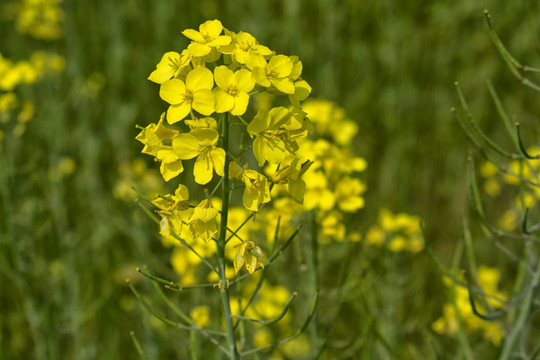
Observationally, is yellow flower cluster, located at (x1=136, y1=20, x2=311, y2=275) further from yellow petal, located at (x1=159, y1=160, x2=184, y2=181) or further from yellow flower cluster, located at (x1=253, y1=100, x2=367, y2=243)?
yellow flower cluster, located at (x1=253, y1=100, x2=367, y2=243)

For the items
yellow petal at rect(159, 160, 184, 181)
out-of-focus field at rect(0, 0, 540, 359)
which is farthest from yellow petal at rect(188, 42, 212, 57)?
out-of-focus field at rect(0, 0, 540, 359)

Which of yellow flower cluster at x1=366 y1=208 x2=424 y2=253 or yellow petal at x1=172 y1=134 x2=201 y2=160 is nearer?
yellow petal at x1=172 y1=134 x2=201 y2=160

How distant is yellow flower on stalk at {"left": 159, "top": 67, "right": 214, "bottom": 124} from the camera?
3.12 ft

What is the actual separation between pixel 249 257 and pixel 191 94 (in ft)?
1.18

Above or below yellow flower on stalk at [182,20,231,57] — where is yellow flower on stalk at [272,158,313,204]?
below

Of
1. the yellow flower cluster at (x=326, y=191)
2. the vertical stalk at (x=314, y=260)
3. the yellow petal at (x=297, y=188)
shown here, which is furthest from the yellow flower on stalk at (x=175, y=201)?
the vertical stalk at (x=314, y=260)

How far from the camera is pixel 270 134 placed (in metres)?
1.01

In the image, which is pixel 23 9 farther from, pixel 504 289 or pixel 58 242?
pixel 504 289

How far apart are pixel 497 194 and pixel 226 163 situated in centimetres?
308

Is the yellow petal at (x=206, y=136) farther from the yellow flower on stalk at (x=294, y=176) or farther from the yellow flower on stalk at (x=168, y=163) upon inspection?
the yellow flower on stalk at (x=294, y=176)

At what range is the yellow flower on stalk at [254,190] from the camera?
39.8 inches

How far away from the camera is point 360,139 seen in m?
3.63

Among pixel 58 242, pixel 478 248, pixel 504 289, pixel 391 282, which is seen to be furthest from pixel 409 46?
pixel 58 242

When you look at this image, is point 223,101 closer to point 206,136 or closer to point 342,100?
point 206,136
